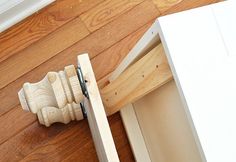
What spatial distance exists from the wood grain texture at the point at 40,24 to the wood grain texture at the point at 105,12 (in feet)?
0.07

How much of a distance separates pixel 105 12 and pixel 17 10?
0.28m

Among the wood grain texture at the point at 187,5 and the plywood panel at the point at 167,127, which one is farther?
the wood grain texture at the point at 187,5

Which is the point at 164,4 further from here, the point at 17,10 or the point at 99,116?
the point at 99,116

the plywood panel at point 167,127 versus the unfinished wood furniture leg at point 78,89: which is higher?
the unfinished wood furniture leg at point 78,89

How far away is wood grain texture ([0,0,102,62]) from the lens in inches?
38.8

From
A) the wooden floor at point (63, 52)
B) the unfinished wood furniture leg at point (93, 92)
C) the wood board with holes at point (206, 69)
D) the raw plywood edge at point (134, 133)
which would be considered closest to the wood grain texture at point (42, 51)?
the wooden floor at point (63, 52)

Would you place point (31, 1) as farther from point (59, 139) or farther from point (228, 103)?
point (228, 103)

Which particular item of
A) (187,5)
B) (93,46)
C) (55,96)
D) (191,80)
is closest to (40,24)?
(93,46)

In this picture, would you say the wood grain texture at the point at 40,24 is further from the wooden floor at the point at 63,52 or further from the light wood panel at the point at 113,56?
the light wood panel at the point at 113,56

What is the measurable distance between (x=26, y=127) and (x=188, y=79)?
0.62 m

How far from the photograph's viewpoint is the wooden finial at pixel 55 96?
70 centimetres

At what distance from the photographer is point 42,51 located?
3.24 ft

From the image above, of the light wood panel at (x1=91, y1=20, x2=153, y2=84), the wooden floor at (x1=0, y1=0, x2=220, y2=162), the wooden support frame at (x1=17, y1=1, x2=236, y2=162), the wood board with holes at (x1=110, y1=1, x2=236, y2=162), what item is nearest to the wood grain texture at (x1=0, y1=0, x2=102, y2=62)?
the wooden floor at (x1=0, y1=0, x2=220, y2=162)

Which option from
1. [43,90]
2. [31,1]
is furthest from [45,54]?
[43,90]
